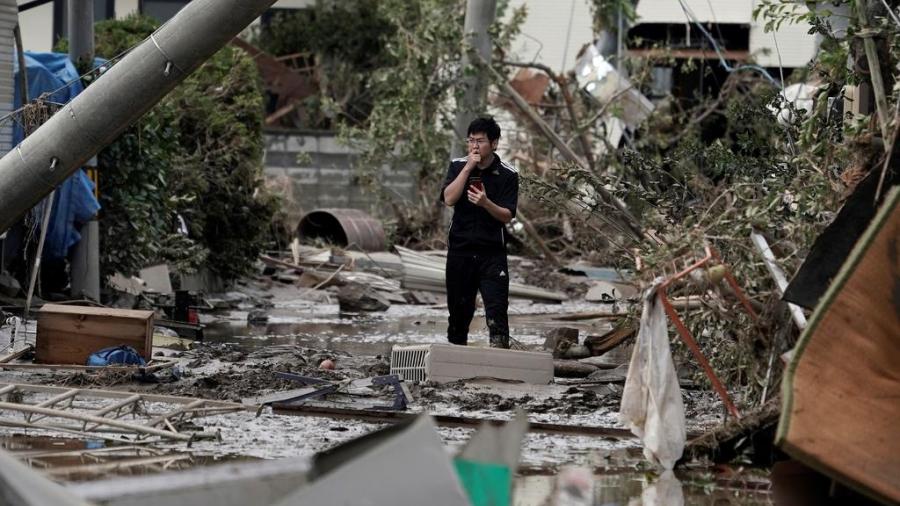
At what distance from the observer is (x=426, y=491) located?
187 inches

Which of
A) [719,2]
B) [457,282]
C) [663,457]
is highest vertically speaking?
[719,2]

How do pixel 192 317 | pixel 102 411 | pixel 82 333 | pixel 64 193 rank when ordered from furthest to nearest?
pixel 192 317
pixel 64 193
pixel 82 333
pixel 102 411

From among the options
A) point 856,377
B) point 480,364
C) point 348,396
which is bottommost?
point 348,396

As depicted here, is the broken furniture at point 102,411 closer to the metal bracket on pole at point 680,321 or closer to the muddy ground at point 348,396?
the muddy ground at point 348,396

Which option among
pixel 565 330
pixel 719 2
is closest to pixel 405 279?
pixel 565 330

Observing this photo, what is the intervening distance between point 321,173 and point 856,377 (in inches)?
839

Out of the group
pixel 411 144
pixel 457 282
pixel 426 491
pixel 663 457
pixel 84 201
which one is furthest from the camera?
pixel 411 144

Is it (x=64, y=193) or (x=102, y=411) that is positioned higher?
(x=64, y=193)

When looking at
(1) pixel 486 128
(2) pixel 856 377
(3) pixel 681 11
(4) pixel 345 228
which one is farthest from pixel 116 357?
(3) pixel 681 11

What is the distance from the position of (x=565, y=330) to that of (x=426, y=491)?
291 inches

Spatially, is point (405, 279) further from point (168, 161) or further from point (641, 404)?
point (641, 404)

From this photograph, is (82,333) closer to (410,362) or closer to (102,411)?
(410,362)

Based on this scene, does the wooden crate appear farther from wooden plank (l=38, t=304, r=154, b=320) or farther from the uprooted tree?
the uprooted tree

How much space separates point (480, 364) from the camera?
400 inches
